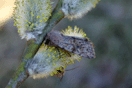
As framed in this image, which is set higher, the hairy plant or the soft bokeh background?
the hairy plant

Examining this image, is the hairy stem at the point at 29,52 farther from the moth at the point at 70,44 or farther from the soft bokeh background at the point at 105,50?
the soft bokeh background at the point at 105,50

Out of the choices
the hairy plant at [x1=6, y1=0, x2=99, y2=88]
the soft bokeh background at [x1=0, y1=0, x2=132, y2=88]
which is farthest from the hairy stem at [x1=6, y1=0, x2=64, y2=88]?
the soft bokeh background at [x1=0, y1=0, x2=132, y2=88]

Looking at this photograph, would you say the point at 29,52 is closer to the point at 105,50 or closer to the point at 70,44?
the point at 70,44

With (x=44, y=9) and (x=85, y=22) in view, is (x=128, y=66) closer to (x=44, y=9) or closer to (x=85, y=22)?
(x=85, y=22)

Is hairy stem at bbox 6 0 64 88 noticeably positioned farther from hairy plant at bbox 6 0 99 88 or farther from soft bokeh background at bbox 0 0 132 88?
soft bokeh background at bbox 0 0 132 88

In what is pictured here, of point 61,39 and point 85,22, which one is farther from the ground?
point 61,39

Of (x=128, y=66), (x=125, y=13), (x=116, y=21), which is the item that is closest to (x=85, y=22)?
(x=116, y=21)
